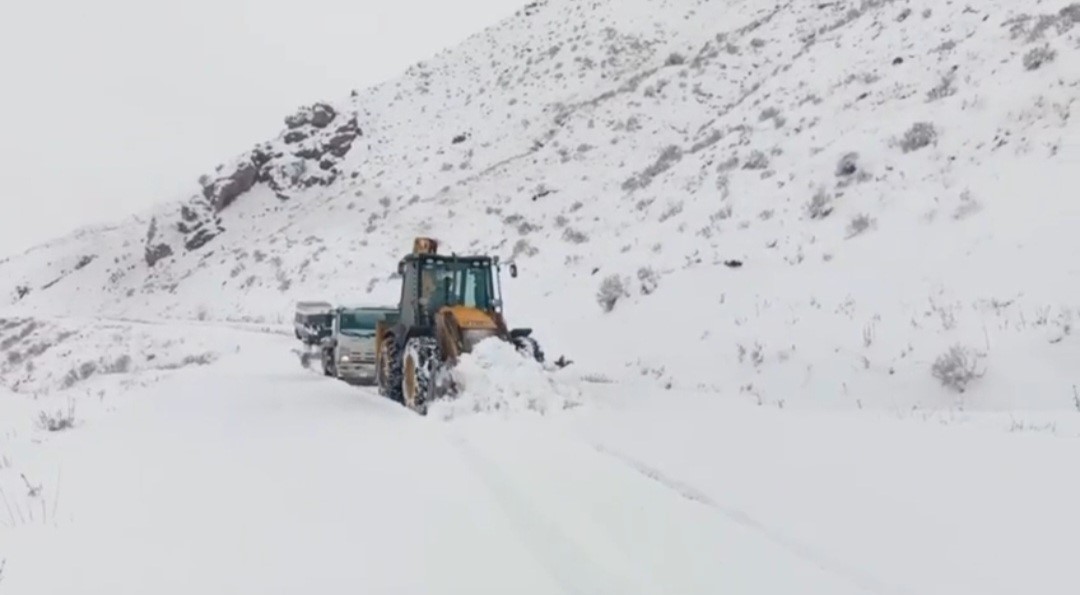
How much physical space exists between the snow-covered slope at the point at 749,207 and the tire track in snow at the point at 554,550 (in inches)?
218

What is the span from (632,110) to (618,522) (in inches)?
1254

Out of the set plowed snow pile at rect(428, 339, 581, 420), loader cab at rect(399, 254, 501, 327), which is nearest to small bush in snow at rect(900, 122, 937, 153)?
loader cab at rect(399, 254, 501, 327)

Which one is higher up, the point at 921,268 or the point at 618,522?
the point at 921,268

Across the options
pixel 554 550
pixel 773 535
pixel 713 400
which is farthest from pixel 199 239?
pixel 773 535

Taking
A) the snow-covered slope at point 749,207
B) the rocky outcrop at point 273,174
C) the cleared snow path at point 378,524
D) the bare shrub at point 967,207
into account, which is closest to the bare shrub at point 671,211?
the snow-covered slope at point 749,207

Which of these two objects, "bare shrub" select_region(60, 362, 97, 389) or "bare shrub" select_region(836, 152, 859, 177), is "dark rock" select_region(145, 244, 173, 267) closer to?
"bare shrub" select_region(60, 362, 97, 389)

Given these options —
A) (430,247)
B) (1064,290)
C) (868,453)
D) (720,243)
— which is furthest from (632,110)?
(868,453)

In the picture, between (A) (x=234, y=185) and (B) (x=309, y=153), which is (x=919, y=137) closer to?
(B) (x=309, y=153)

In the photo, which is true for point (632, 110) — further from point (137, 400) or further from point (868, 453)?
point (868, 453)

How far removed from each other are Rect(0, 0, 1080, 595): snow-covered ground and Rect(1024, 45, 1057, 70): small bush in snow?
0.37ft

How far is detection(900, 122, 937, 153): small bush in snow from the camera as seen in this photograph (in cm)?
1488

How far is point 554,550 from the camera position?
191 inches

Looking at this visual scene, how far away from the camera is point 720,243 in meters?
16.0

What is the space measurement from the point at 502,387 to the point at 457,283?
3.11m
